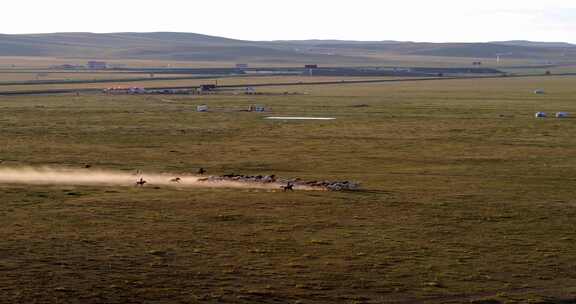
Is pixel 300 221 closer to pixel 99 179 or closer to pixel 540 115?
pixel 99 179

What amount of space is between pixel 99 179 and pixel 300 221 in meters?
15.0

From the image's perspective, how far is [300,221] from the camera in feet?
123

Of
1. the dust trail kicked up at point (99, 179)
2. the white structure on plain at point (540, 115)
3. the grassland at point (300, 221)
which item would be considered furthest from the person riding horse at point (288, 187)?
the white structure on plain at point (540, 115)

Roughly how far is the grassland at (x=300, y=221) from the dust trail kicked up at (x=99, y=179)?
1874mm

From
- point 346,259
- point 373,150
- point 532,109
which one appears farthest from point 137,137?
point 532,109

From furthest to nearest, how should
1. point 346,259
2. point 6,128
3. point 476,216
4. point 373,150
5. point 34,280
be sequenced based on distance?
point 6,128, point 373,150, point 476,216, point 346,259, point 34,280

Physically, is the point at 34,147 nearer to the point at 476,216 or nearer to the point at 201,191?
the point at 201,191

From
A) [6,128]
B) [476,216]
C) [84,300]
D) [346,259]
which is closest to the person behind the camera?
[84,300]

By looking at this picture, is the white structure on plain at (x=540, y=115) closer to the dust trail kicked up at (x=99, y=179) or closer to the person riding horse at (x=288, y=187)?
the dust trail kicked up at (x=99, y=179)

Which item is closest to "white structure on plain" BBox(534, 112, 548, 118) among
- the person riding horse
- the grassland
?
the grassland

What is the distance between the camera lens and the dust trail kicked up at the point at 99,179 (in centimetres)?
4675

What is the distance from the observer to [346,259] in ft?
102

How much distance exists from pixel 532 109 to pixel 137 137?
48844 millimetres

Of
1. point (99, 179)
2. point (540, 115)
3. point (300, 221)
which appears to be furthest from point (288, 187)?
point (540, 115)
